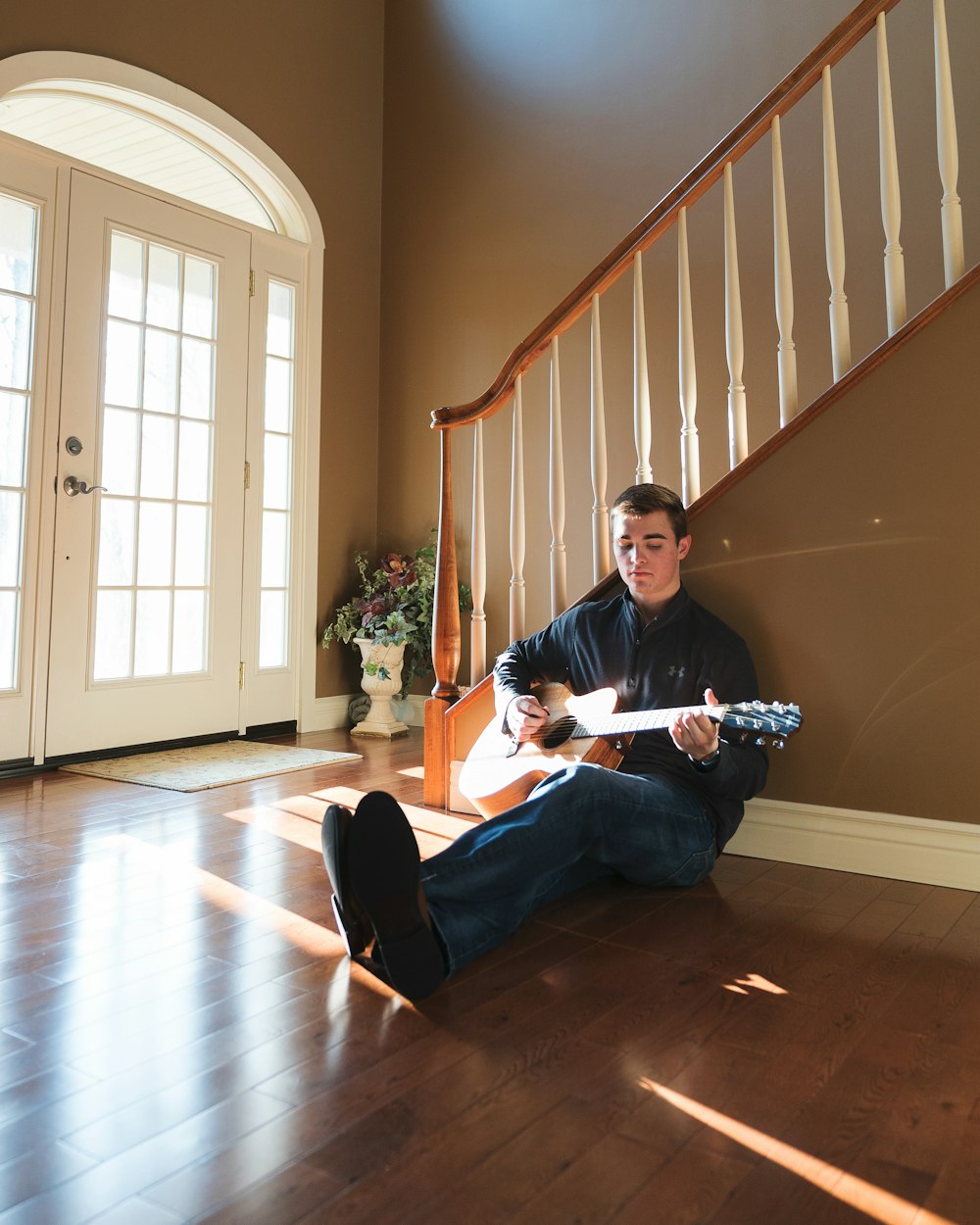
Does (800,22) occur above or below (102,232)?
above

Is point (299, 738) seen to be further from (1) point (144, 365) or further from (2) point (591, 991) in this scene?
(2) point (591, 991)

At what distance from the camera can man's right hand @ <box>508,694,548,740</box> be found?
2.26 meters

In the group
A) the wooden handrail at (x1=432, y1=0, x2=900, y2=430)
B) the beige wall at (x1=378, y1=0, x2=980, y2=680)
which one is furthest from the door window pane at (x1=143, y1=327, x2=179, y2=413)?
the wooden handrail at (x1=432, y1=0, x2=900, y2=430)

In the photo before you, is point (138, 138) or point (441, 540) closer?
point (441, 540)

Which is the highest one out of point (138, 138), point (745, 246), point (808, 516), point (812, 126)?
point (138, 138)

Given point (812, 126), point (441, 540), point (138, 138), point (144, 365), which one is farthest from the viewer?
point (138, 138)

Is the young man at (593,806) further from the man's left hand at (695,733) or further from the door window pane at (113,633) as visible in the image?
the door window pane at (113,633)

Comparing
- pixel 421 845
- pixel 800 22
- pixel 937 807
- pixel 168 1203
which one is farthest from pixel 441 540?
pixel 800 22

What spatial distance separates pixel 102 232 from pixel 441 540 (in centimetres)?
195

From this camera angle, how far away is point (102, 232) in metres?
3.72

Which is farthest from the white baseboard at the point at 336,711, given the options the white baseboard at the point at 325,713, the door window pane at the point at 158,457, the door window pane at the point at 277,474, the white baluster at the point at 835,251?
the white baluster at the point at 835,251

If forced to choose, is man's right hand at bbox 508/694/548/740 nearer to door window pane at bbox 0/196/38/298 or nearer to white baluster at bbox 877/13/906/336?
white baluster at bbox 877/13/906/336

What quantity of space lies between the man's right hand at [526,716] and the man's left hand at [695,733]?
1.47 ft

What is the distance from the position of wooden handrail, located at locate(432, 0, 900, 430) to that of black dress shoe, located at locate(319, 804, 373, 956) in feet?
5.27
